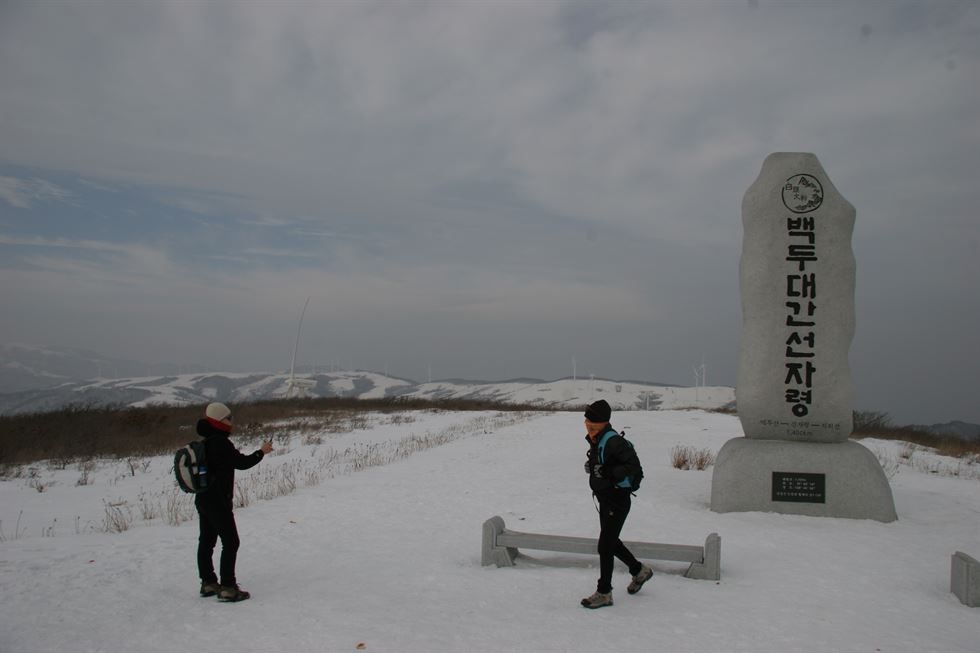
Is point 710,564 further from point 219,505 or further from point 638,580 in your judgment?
point 219,505

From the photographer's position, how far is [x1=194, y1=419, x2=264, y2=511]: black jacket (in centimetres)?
535

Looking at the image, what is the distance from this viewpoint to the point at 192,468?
5230 millimetres

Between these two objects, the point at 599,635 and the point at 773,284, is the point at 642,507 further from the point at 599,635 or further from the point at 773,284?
the point at 599,635

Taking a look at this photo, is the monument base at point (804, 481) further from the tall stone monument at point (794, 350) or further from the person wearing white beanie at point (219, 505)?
the person wearing white beanie at point (219, 505)

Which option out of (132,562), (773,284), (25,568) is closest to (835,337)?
(773,284)

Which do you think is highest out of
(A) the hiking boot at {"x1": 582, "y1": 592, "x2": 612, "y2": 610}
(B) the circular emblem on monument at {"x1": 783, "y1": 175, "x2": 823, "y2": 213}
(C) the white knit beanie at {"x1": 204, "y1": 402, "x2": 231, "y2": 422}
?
(B) the circular emblem on monument at {"x1": 783, "y1": 175, "x2": 823, "y2": 213}

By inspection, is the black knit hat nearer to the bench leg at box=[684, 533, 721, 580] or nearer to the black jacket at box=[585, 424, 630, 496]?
the black jacket at box=[585, 424, 630, 496]

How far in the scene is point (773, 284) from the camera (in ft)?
31.8

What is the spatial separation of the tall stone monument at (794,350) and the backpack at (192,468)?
24.1ft

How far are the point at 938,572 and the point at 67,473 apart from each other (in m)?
17.8

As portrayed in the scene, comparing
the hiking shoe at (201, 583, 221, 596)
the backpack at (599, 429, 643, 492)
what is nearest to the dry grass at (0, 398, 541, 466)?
the hiking shoe at (201, 583, 221, 596)

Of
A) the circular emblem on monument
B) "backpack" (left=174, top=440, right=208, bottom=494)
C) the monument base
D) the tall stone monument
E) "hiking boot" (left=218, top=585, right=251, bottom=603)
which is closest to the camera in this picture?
"backpack" (left=174, top=440, right=208, bottom=494)

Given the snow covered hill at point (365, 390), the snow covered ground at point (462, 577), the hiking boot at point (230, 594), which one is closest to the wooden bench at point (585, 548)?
the snow covered ground at point (462, 577)

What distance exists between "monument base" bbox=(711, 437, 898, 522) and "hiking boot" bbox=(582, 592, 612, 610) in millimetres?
4729
